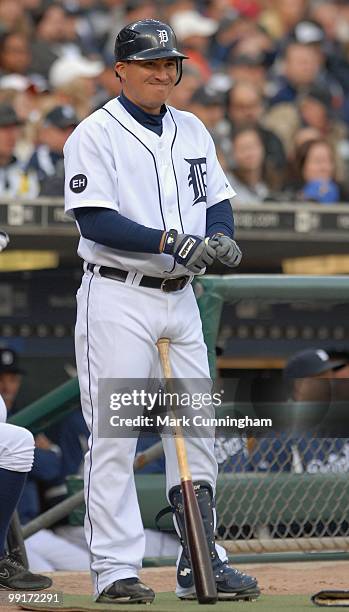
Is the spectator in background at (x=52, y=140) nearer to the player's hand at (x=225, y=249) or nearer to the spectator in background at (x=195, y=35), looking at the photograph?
the spectator in background at (x=195, y=35)

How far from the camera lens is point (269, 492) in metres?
5.16

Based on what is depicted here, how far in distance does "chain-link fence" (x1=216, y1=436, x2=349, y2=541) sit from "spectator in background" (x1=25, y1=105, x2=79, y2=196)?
96.1 inches

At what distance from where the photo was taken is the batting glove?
3.66m

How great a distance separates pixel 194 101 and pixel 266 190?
0.97 meters

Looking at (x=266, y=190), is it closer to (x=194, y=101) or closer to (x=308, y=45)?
(x=194, y=101)

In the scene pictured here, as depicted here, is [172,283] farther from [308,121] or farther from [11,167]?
[308,121]

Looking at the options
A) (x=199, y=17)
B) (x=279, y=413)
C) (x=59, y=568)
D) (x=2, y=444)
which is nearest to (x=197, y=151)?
(x=2, y=444)

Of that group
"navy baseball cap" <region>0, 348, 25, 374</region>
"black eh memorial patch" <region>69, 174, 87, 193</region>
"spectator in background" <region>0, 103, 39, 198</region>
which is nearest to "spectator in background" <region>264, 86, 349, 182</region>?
"spectator in background" <region>0, 103, 39, 198</region>

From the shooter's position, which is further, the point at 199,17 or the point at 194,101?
the point at 199,17

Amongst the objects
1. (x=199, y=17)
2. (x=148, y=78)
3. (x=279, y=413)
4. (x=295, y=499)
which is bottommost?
(x=295, y=499)

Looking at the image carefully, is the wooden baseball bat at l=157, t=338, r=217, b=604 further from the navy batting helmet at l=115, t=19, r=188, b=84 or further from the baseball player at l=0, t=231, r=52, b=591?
the navy batting helmet at l=115, t=19, r=188, b=84

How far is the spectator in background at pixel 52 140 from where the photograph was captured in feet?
23.8

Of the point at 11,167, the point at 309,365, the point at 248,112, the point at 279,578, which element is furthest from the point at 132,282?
the point at 248,112

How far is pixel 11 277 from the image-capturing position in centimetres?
692
